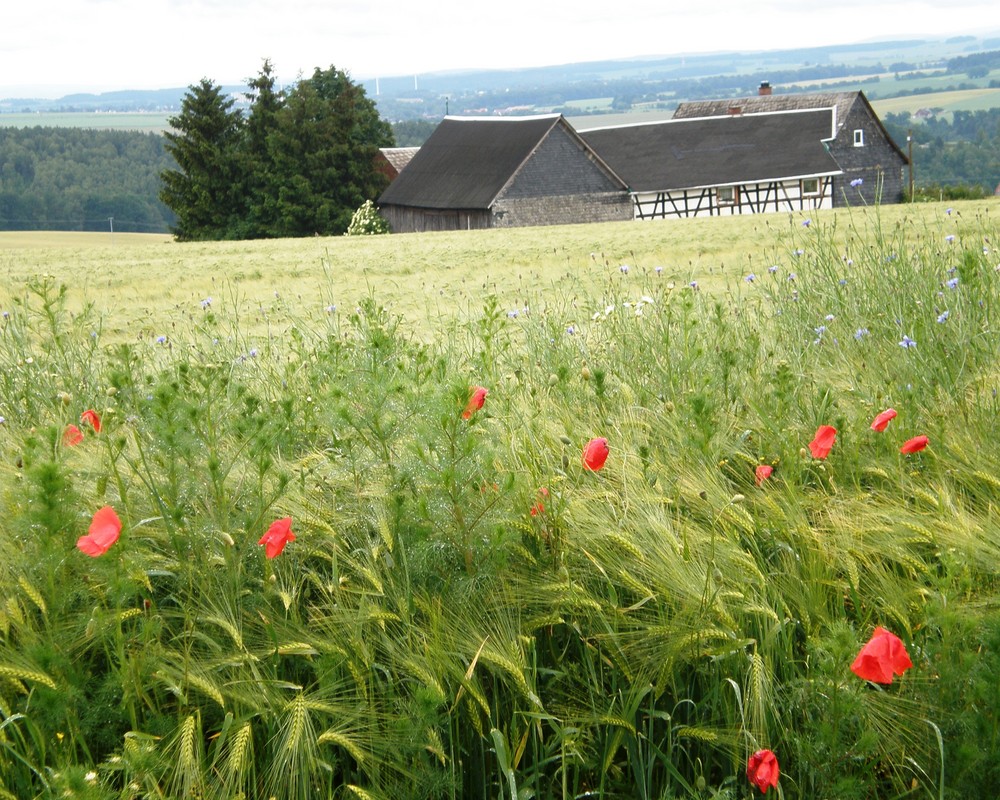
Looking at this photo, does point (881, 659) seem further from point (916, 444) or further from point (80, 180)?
point (80, 180)

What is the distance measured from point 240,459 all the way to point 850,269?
12.1 feet

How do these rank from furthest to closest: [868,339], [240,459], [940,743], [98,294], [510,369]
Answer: [98,294]
[510,369]
[868,339]
[240,459]
[940,743]

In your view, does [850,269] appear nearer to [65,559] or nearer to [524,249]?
[65,559]

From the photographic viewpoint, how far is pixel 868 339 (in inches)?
160

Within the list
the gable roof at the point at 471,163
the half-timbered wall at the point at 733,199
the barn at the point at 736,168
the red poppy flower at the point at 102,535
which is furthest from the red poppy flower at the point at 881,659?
the half-timbered wall at the point at 733,199

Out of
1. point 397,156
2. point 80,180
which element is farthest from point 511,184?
point 80,180

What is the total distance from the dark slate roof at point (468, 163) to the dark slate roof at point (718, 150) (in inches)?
189

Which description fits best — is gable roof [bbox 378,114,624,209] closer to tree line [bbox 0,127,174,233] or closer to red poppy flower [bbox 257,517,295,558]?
tree line [bbox 0,127,174,233]

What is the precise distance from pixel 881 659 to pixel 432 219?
41.4m

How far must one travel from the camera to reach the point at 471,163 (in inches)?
1708

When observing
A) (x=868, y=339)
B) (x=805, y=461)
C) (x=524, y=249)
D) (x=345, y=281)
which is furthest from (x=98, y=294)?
(x=805, y=461)

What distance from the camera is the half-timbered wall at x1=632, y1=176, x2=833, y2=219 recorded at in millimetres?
43469

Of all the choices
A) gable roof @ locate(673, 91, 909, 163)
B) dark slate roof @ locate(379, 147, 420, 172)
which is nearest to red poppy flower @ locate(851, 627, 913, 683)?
dark slate roof @ locate(379, 147, 420, 172)

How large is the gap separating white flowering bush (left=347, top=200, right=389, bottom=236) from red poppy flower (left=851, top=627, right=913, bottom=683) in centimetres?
4001
